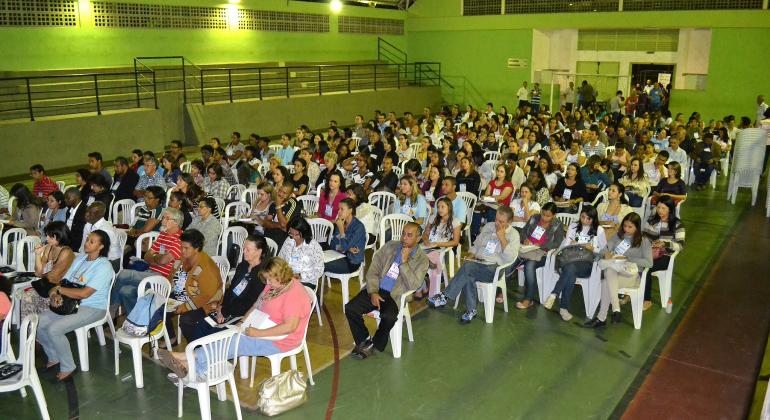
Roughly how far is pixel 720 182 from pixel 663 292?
6999mm

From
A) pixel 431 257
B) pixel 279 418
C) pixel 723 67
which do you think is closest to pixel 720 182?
pixel 723 67

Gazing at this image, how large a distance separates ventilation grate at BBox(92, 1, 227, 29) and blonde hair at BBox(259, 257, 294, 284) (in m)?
11.9

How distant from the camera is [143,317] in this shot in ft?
14.3

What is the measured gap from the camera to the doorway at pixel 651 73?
17969mm

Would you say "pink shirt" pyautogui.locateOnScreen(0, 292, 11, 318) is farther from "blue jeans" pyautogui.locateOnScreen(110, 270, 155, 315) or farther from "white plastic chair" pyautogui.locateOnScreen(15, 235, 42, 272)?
"white plastic chair" pyautogui.locateOnScreen(15, 235, 42, 272)

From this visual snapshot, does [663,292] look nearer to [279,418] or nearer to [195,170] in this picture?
[279,418]

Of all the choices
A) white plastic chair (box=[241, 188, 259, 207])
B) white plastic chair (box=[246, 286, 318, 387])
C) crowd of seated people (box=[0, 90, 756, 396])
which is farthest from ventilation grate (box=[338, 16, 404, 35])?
white plastic chair (box=[246, 286, 318, 387])

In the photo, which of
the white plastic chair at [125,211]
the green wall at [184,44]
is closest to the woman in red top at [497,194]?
the white plastic chair at [125,211]

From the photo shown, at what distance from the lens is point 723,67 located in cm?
1712

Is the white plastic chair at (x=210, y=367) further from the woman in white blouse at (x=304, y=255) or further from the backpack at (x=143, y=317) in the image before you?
the woman in white blouse at (x=304, y=255)

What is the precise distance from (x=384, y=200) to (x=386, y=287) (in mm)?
2555

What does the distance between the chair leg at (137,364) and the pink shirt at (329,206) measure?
2694mm

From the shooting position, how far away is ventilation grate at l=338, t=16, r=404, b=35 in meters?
20.0

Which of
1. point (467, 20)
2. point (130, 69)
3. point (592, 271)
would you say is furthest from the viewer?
point (467, 20)
